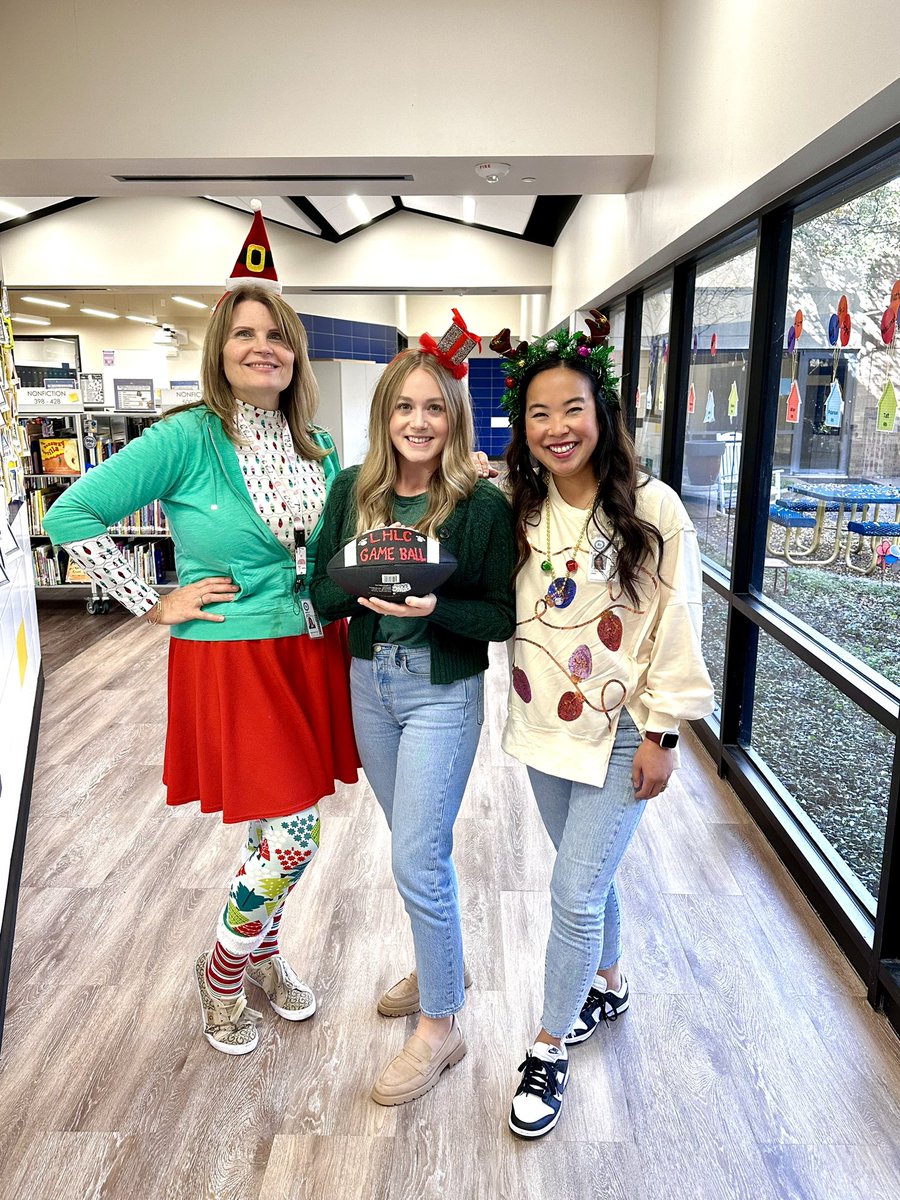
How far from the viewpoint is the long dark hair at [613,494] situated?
1504 millimetres

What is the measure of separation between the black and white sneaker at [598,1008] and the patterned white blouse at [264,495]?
1223 millimetres

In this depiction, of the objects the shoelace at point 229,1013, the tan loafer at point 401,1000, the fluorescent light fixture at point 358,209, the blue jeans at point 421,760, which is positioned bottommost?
the tan loafer at point 401,1000

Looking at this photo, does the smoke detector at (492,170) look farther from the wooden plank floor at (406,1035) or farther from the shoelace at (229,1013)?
the shoelace at (229,1013)

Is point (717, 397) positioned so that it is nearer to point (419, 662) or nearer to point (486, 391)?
point (419, 662)

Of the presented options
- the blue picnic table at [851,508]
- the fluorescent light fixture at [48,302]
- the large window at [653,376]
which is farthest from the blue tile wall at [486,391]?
the blue picnic table at [851,508]

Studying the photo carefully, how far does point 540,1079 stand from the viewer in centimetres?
169

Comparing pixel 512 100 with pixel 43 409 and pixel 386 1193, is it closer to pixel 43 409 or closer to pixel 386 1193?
pixel 386 1193

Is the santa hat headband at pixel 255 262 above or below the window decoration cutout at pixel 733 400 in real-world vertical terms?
above

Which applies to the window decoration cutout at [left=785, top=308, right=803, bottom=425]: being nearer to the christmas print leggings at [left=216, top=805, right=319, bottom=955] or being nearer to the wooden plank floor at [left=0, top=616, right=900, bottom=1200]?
the wooden plank floor at [left=0, top=616, right=900, bottom=1200]

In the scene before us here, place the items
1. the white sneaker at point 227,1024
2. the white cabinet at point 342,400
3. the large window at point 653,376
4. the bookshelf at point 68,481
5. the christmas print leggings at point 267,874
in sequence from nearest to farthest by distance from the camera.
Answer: the christmas print leggings at point 267,874, the white sneaker at point 227,1024, the large window at point 653,376, the bookshelf at point 68,481, the white cabinet at point 342,400

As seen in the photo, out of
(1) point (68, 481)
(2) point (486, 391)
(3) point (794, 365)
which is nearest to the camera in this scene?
(3) point (794, 365)

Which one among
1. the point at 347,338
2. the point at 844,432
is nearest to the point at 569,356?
the point at 844,432

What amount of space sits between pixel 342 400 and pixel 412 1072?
818cm

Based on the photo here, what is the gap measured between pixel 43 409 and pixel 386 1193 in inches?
242
